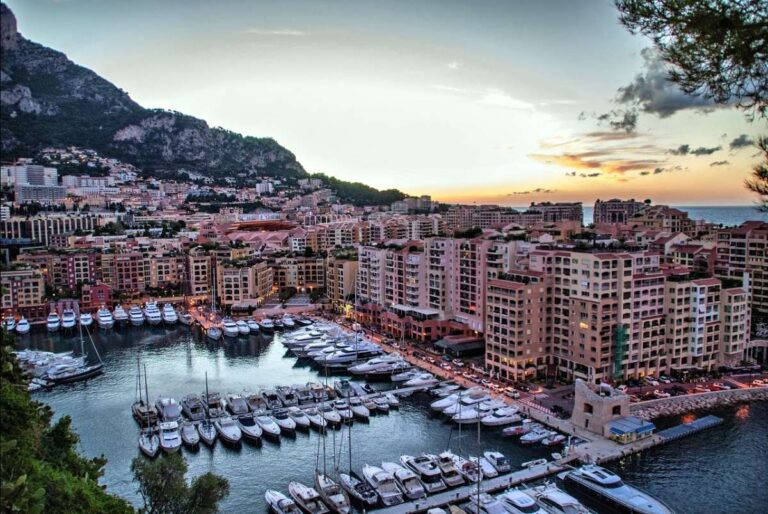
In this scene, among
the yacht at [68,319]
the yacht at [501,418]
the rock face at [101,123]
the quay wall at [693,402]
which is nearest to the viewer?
the yacht at [501,418]

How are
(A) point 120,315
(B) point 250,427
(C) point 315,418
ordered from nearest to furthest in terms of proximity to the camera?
1. (B) point 250,427
2. (C) point 315,418
3. (A) point 120,315

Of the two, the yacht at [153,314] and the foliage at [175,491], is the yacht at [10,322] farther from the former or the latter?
the foliage at [175,491]

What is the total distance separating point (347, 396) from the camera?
25.6 metres

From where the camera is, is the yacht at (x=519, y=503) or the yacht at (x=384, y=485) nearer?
the yacht at (x=519, y=503)

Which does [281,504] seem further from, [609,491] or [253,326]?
[253,326]

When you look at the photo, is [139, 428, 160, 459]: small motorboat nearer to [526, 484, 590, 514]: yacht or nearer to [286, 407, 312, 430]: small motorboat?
[286, 407, 312, 430]: small motorboat

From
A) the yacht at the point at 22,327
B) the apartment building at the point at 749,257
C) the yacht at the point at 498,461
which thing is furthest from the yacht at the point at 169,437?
the apartment building at the point at 749,257

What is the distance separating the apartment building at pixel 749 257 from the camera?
118 feet

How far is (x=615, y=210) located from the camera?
87.7 m

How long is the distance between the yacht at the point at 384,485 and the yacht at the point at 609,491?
5.24 meters

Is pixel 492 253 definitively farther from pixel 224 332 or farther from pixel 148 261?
pixel 148 261

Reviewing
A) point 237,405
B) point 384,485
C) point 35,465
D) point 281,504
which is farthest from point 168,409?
point 35,465

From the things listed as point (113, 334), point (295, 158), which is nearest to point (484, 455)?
point (113, 334)

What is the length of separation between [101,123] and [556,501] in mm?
126729
